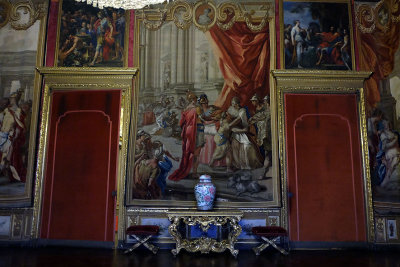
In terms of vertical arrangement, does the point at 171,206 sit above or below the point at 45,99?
below

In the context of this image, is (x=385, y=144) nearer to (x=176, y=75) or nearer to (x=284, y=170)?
(x=284, y=170)

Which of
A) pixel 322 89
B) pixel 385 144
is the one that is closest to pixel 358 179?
pixel 385 144

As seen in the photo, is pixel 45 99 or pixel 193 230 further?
pixel 45 99

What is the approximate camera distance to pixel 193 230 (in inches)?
261

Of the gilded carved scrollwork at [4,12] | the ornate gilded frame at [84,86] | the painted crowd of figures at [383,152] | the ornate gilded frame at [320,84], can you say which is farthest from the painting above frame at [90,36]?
the painted crowd of figures at [383,152]

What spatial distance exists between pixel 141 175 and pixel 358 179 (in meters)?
4.10

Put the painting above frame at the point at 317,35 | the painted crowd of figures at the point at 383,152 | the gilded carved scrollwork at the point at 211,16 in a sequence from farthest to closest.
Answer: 1. the gilded carved scrollwork at the point at 211,16
2. the painting above frame at the point at 317,35
3. the painted crowd of figures at the point at 383,152

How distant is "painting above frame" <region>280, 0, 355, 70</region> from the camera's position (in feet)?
24.0

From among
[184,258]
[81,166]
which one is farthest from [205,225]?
[81,166]

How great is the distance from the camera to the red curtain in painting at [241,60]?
7.16 m

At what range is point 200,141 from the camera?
704 cm

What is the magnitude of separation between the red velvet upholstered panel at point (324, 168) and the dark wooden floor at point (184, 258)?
0.51 meters

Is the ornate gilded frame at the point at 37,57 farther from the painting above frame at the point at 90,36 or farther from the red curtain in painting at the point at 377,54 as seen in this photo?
the red curtain in painting at the point at 377,54

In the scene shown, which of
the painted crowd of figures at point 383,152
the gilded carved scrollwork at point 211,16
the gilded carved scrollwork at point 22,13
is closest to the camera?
the painted crowd of figures at point 383,152
